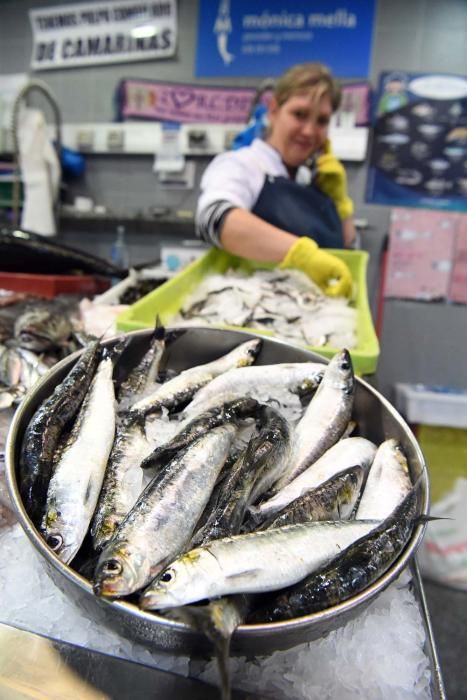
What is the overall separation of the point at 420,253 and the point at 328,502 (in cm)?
368

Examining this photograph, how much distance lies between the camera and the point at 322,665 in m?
0.65

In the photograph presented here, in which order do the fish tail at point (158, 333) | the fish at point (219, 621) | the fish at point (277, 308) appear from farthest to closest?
1. the fish at point (277, 308)
2. the fish tail at point (158, 333)
3. the fish at point (219, 621)

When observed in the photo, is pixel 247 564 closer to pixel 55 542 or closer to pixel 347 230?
pixel 55 542

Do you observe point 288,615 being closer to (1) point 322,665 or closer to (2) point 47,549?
(1) point 322,665

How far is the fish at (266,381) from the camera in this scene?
1035mm

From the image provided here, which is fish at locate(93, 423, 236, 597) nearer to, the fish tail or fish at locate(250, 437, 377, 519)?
fish at locate(250, 437, 377, 519)

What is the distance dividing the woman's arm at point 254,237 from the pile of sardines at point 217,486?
1134mm

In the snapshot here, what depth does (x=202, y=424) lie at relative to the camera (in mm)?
835

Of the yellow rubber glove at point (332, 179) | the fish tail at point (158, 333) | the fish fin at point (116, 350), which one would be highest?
the yellow rubber glove at point (332, 179)

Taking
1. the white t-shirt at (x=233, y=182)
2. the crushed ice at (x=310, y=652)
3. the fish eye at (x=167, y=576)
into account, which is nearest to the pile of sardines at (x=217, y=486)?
the fish eye at (x=167, y=576)

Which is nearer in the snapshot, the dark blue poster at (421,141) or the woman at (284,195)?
the woman at (284,195)

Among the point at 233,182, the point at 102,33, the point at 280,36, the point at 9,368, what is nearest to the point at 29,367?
the point at 9,368

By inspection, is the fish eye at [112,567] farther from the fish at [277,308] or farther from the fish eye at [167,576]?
the fish at [277,308]

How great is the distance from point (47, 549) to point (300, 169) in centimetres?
277
